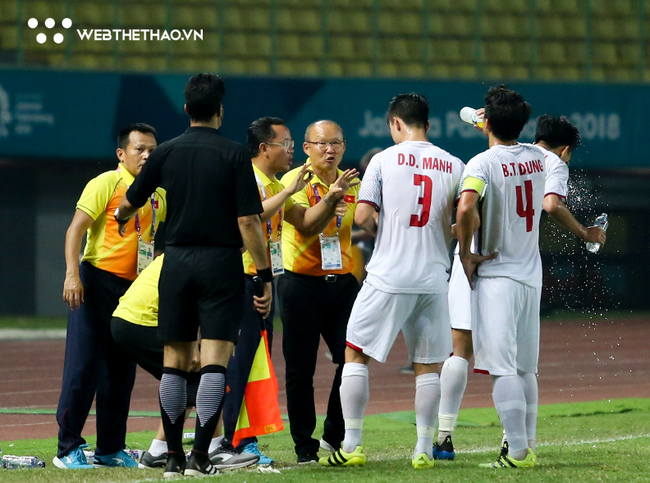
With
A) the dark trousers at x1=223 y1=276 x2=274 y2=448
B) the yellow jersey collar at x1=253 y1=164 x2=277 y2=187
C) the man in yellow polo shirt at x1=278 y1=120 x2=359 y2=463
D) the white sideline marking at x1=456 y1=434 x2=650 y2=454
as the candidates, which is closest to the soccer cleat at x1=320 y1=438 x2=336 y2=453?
the man in yellow polo shirt at x1=278 y1=120 x2=359 y2=463

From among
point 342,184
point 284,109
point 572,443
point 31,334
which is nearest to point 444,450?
point 572,443

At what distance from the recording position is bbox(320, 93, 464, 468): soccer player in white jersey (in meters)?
5.61

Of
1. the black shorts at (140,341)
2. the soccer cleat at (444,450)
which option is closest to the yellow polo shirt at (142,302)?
the black shorts at (140,341)

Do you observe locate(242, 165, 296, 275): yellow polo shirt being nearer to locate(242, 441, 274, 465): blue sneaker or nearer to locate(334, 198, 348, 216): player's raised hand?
locate(334, 198, 348, 216): player's raised hand

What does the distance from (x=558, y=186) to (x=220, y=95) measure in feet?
7.74

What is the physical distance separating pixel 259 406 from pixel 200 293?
985 millimetres

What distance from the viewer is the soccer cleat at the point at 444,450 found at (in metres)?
6.24

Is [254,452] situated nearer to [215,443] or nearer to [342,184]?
[215,443]

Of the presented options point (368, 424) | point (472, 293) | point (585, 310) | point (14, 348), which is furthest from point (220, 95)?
point (585, 310)

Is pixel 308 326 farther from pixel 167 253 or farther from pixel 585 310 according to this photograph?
pixel 585 310

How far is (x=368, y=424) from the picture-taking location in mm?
9078

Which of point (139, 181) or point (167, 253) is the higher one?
point (139, 181)

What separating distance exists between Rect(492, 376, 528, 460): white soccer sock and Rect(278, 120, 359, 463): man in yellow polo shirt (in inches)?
49.2

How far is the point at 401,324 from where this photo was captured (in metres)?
5.66
